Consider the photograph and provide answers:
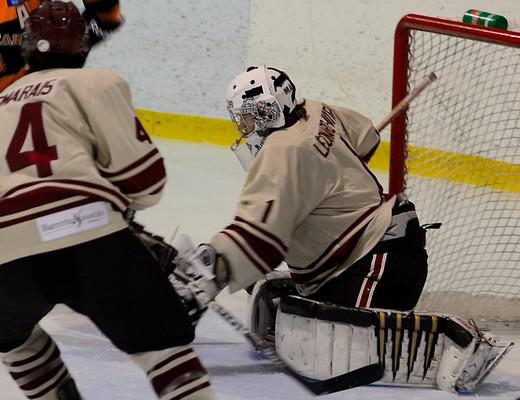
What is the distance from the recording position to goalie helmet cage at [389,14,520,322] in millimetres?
2895

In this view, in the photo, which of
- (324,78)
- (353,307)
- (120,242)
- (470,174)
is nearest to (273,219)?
(353,307)

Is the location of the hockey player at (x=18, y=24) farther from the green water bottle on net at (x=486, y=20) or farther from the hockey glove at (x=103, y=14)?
the green water bottle on net at (x=486, y=20)

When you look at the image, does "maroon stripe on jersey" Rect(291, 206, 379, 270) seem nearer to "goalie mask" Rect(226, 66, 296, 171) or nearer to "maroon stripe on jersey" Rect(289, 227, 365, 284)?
"maroon stripe on jersey" Rect(289, 227, 365, 284)

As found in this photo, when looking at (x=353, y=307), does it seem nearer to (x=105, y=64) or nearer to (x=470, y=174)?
(x=470, y=174)

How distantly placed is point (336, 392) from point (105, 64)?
2849mm

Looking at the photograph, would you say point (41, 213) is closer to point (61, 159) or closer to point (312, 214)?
point (61, 159)

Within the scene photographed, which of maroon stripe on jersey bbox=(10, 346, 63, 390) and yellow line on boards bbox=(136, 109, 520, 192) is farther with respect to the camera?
yellow line on boards bbox=(136, 109, 520, 192)

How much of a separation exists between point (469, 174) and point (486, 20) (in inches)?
37.1

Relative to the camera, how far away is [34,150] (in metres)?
1.66

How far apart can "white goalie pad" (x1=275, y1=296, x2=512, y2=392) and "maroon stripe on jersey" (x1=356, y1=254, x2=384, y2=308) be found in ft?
0.27

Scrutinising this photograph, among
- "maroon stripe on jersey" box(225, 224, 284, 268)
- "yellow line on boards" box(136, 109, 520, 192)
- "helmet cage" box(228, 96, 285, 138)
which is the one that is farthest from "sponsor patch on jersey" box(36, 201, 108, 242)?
"yellow line on boards" box(136, 109, 520, 192)

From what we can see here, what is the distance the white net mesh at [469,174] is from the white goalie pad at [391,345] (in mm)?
623

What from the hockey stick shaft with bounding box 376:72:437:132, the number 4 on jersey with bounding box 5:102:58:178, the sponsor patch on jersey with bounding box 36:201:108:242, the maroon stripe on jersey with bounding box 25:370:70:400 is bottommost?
the maroon stripe on jersey with bounding box 25:370:70:400

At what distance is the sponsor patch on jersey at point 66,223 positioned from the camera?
166 cm
